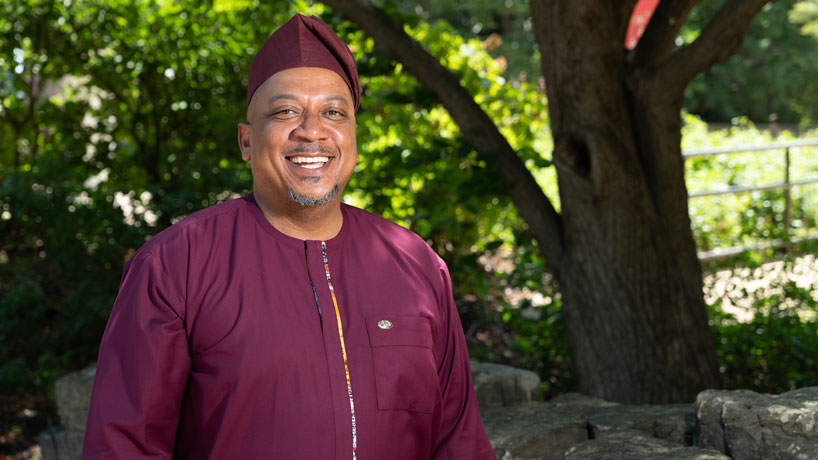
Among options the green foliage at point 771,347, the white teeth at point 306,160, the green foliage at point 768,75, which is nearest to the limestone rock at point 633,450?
the white teeth at point 306,160

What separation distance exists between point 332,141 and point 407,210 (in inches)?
139

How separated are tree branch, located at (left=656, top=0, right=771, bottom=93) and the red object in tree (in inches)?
22.7

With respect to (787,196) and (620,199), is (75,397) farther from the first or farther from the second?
(787,196)

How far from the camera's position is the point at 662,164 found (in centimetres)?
404

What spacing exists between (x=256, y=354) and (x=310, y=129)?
1.72ft

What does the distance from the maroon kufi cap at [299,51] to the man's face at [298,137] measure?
2 cm

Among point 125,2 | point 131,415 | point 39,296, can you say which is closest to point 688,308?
point 131,415

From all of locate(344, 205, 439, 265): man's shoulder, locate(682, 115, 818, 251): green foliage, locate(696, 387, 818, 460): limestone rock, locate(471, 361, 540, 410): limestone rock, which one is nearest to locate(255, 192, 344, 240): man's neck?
locate(344, 205, 439, 265): man's shoulder

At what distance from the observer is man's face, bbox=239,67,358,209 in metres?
1.99

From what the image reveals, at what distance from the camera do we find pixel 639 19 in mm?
4488

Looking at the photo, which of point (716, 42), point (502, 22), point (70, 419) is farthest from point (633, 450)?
point (502, 22)

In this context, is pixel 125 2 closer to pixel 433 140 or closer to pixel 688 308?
pixel 433 140

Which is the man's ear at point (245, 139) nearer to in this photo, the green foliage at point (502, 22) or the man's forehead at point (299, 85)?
the man's forehead at point (299, 85)

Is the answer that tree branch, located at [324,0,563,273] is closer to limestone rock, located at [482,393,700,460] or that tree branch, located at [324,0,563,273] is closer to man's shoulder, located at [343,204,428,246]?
limestone rock, located at [482,393,700,460]
